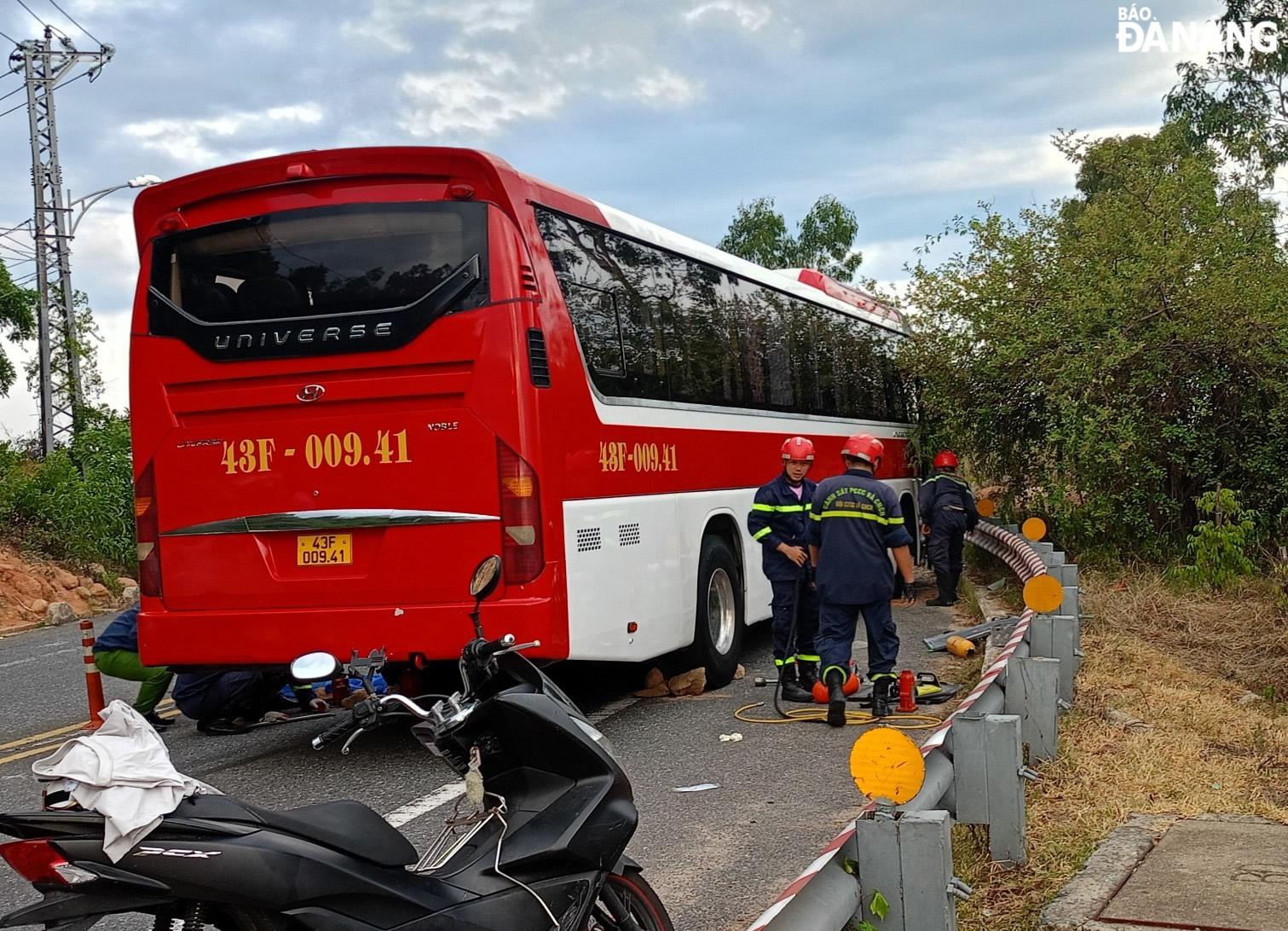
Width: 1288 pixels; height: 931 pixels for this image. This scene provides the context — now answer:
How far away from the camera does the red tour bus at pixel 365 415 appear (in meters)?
7.14

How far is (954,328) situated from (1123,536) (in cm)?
335

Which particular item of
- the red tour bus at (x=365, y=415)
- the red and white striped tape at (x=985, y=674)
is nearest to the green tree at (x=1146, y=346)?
the red and white striped tape at (x=985, y=674)

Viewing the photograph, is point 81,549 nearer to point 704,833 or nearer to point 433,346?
point 433,346

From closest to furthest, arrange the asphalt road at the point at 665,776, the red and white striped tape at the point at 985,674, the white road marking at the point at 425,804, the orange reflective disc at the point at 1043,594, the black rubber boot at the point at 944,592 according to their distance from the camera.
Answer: the red and white striped tape at the point at 985,674 < the asphalt road at the point at 665,776 < the white road marking at the point at 425,804 < the orange reflective disc at the point at 1043,594 < the black rubber boot at the point at 944,592

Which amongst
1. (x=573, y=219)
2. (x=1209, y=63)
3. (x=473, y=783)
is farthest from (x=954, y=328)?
(x=1209, y=63)

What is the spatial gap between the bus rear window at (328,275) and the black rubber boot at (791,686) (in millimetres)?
3435

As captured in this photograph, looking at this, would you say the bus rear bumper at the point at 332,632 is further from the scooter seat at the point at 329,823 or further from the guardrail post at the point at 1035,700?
the scooter seat at the point at 329,823

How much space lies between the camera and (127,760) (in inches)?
109

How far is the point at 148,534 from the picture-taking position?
7.63 meters

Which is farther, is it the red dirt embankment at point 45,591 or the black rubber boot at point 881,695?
the red dirt embankment at point 45,591

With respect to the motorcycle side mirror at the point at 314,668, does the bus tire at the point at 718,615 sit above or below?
below

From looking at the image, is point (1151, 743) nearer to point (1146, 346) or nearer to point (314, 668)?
point (314, 668)

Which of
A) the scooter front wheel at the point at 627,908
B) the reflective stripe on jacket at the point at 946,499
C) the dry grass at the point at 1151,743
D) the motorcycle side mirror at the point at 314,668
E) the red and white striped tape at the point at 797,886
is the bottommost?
the dry grass at the point at 1151,743

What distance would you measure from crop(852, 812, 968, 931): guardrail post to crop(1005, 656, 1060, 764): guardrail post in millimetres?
2467
